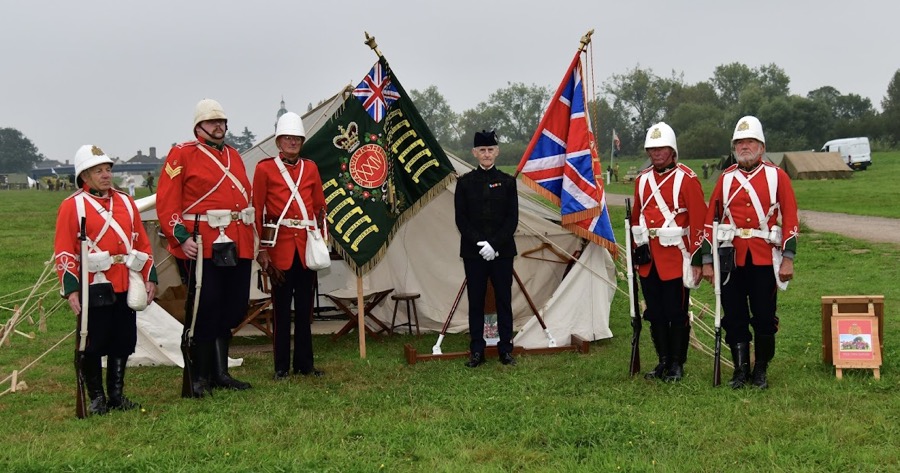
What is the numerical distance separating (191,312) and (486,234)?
2.25 metres

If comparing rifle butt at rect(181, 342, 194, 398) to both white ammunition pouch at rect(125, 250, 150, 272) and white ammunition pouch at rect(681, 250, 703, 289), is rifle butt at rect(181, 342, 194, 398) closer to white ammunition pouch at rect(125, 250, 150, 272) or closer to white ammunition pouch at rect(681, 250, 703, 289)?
white ammunition pouch at rect(125, 250, 150, 272)

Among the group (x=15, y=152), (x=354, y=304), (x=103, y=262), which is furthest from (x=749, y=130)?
(x=15, y=152)

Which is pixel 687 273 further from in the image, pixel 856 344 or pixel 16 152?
pixel 16 152

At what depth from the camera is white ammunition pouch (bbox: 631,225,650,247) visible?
541 cm

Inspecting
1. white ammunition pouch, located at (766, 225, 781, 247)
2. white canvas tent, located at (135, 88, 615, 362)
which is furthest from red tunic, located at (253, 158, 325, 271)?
white ammunition pouch, located at (766, 225, 781, 247)

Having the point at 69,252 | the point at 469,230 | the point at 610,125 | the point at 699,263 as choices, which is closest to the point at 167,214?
the point at 69,252

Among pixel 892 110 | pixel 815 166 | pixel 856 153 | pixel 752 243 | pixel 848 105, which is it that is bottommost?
pixel 752 243

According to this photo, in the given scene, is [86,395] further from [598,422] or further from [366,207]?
[598,422]

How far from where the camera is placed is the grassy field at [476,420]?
388cm

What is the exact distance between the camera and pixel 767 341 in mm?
5090

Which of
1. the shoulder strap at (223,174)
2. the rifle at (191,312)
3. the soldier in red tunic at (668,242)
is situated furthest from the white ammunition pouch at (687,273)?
the rifle at (191,312)

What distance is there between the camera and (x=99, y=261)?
4.66 m

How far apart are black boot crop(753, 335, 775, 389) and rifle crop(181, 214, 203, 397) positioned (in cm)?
365

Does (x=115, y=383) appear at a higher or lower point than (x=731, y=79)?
lower
